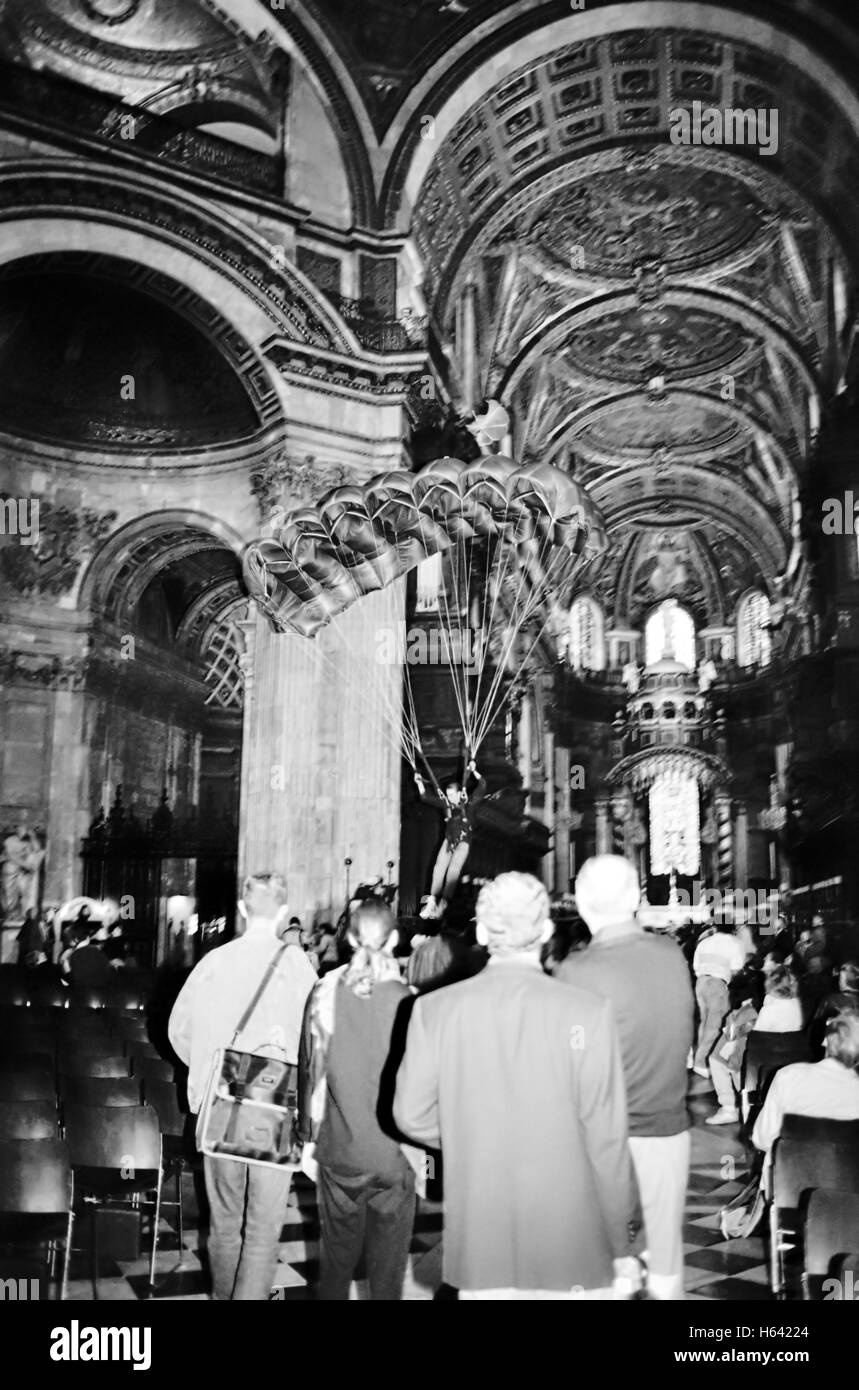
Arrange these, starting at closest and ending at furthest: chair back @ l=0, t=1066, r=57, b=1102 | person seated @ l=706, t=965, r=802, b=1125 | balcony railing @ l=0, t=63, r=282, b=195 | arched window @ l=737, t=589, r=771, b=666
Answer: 1. chair back @ l=0, t=1066, r=57, b=1102
2. person seated @ l=706, t=965, r=802, b=1125
3. balcony railing @ l=0, t=63, r=282, b=195
4. arched window @ l=737, t=589, r=771, b=666

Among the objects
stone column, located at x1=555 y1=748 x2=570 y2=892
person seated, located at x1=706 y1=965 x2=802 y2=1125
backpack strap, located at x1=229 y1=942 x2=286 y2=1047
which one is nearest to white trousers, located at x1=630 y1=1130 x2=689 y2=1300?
backpack strap, located at x1=229 y1=942 x2=286 y2=1047

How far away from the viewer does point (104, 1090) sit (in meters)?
5.50

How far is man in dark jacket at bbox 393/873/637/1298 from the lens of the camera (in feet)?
9.46

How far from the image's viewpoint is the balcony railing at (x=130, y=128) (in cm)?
1395

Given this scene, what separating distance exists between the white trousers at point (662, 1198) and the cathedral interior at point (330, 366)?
2986 mm

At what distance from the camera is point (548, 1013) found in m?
2.90

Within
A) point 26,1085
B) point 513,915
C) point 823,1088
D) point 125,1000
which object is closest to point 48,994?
point 125,1000

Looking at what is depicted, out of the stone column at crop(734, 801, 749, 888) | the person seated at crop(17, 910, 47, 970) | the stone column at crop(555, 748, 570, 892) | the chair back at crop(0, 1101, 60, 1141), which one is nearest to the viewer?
the chair back at crop(0, 1101, 60, 1141)

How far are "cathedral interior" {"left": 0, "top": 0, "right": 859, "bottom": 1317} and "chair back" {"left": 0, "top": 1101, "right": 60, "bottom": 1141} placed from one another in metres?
3.91

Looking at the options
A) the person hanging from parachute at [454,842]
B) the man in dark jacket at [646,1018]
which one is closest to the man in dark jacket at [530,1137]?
the man in dark jacket at [646,1018]

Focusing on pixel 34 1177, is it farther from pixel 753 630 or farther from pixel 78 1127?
pixel 753 630

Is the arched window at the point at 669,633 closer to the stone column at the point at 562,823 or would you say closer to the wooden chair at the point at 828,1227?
the stone column at the point at 562,823

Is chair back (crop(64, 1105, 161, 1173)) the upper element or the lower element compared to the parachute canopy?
lower

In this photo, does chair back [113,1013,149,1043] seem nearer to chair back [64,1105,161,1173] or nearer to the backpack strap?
chair back [64,1105,161,1173]
